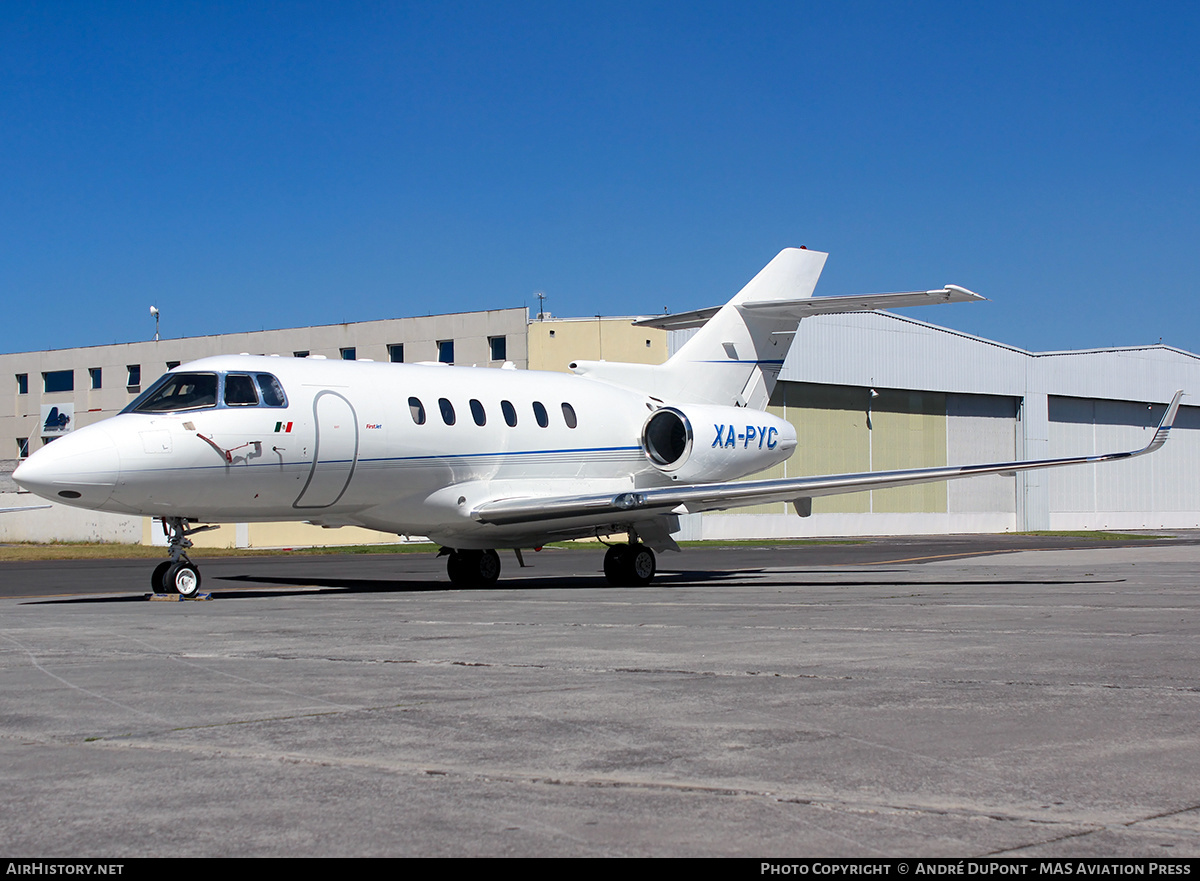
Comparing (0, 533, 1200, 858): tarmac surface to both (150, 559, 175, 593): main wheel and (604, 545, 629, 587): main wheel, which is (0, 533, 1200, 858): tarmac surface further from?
(604, 545, 629, 587): main wheel

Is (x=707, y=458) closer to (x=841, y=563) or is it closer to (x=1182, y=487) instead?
(x=841, y=563)

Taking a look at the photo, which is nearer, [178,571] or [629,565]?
[178,571]

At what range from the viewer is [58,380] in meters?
62.4

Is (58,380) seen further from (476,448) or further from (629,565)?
(629,565)

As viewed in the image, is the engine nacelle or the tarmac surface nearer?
the tarmac surface

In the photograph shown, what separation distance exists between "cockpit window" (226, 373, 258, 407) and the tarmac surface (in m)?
4.09

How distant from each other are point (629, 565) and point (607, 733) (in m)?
13.9

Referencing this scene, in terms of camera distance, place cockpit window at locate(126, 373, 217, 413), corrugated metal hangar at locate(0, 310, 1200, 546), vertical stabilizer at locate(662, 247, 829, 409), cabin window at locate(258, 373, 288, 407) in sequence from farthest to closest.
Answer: corrugated metal hangar at locate(0, 310, 1200, 546)
vertical stabilizer at locate(662, 247, 829, 409)
cabin window at locate(258, 373, 288, 407)
cockpit window at locate(126, 373, 217, 413)

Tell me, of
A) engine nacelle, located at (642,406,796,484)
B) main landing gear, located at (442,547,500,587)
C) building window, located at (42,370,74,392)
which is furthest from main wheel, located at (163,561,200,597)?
building window, located at (42,370,74,392)

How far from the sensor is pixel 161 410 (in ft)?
50.3

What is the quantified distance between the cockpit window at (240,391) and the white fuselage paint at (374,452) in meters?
0.11

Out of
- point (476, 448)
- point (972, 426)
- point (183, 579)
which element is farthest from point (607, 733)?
point (972, 426)

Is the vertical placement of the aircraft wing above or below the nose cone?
below

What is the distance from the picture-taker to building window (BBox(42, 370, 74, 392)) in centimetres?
6200
